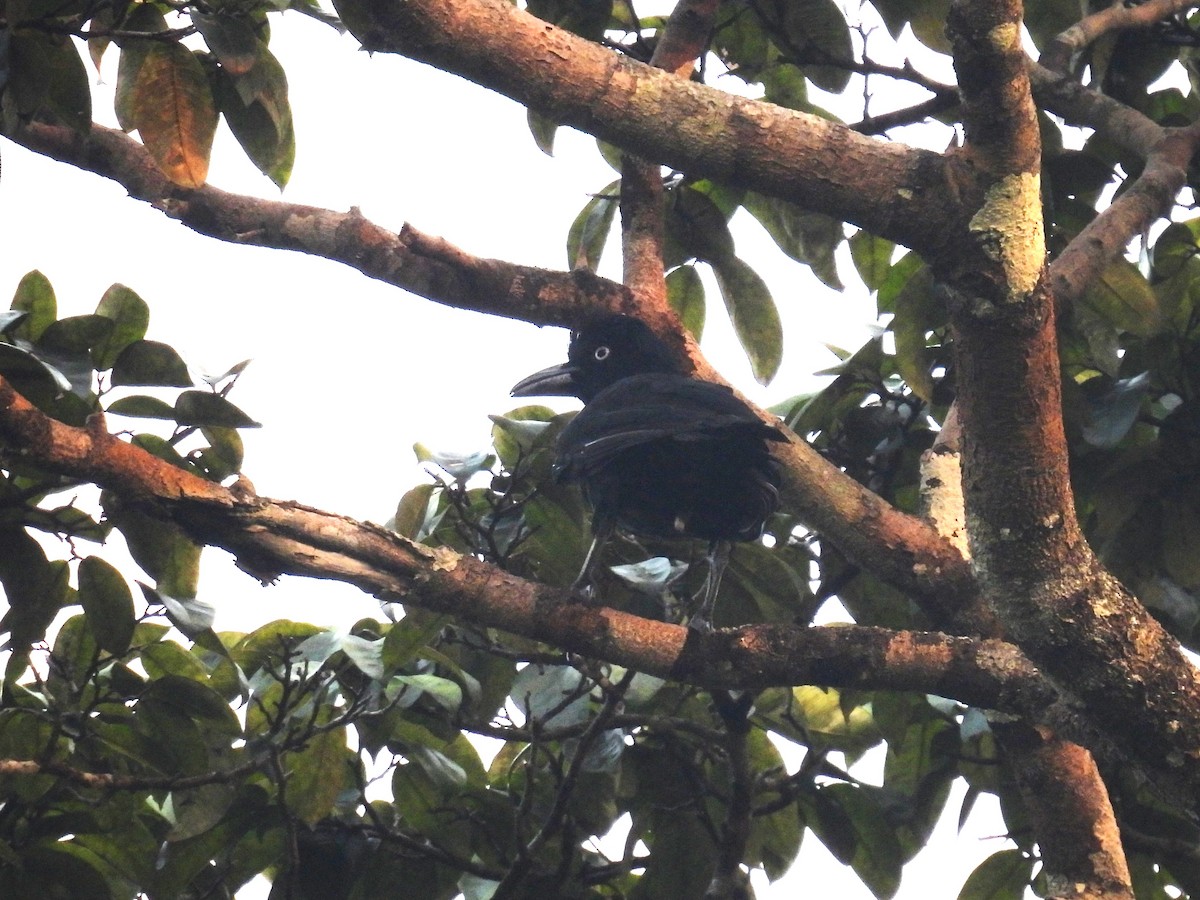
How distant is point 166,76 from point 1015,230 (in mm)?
2057

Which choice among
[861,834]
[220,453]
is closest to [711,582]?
[861,834]

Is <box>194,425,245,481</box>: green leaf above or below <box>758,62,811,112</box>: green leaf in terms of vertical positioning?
below

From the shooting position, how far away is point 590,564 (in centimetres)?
350

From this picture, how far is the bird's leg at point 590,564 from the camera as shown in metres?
3.45

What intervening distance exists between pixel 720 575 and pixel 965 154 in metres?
1.59

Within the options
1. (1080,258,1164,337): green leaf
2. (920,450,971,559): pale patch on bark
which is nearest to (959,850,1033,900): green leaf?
(920,450,971,559): pale patch on bark

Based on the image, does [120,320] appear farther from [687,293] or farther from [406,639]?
[687,293]

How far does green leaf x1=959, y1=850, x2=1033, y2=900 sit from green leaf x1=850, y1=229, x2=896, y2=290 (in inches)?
75.9

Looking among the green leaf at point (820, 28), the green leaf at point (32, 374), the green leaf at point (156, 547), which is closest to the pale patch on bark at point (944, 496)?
the green leaf at point (820, 28)

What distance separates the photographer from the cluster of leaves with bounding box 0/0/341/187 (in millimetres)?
2707

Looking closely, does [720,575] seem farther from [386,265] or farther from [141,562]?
[141,562]

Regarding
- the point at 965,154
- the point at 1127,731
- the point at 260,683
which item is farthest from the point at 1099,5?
the point at 260,683

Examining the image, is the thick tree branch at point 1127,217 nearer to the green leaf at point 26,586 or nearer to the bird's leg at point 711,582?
the bird's leg at point 711,582

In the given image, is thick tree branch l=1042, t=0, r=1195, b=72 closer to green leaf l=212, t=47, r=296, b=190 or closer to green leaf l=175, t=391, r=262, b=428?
green leaf l=212, t=47, r=296, b=190
